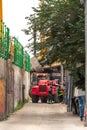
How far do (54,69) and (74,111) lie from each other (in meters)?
51.6

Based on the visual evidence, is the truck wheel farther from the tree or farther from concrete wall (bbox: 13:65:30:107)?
the tree

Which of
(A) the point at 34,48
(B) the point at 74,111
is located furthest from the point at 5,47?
(B) the point at 74,111

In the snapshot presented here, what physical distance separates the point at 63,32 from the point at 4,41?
11.2 feet

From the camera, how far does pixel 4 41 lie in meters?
26.9

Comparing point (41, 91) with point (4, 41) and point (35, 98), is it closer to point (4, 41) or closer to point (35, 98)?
point (35, 98)

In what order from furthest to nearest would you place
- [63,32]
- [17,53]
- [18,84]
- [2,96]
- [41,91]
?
[41,91] < [18,84] < [17,53] < [63,32] < [2,96]

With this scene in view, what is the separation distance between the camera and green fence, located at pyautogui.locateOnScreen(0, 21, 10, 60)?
25.6 meters

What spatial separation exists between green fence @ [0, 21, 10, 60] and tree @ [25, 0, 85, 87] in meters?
1.68

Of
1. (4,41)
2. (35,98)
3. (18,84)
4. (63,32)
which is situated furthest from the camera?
(35,98)

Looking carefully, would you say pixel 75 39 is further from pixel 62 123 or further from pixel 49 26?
pixel 62 123

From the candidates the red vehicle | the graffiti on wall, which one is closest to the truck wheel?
the red vehicle

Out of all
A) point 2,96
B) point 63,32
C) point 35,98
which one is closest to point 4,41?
point 2,96

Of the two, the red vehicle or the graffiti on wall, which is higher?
the red vehicle

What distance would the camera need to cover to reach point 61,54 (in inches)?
1099
